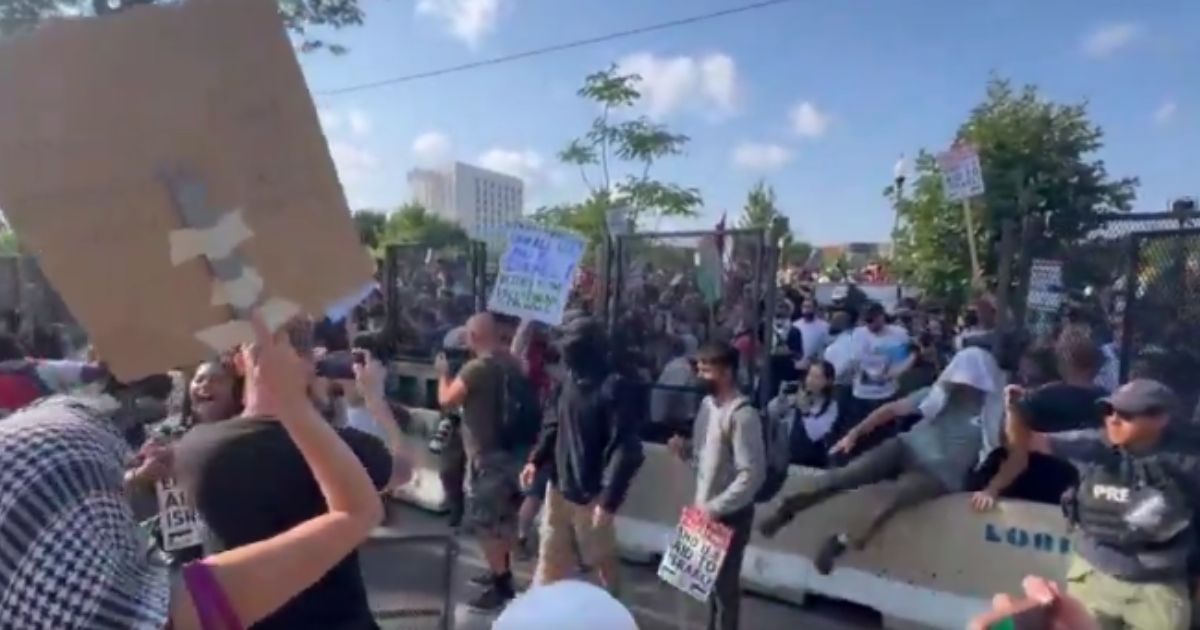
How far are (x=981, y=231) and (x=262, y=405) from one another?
16.9 metres

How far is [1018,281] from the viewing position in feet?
21.0

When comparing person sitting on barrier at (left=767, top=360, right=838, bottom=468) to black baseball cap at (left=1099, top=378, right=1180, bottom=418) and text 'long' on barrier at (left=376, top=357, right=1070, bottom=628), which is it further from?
black baseball cap at (left=1099, top=378, right=1180, bottom=418)

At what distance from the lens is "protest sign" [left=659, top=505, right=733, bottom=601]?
5.30 metres

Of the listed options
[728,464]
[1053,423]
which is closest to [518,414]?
[728,464]

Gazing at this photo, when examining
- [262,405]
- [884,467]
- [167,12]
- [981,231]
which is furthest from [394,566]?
[981,231]

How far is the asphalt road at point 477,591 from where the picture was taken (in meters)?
4.61

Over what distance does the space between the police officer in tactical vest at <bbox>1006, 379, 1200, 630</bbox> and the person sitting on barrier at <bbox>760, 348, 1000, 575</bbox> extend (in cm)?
150

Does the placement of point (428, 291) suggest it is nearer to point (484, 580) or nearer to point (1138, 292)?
point (484, 580)

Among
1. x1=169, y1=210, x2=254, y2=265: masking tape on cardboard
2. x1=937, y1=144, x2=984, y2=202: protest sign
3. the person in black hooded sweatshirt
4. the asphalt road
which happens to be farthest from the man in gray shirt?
x1=937, y1=144, x2=984, y2=202: protest sign

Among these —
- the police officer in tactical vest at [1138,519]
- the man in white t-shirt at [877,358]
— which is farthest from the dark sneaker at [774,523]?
the man in white t-shirt at [877,358]

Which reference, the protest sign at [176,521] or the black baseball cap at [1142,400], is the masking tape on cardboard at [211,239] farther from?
the black baseball cap at [1142,400]

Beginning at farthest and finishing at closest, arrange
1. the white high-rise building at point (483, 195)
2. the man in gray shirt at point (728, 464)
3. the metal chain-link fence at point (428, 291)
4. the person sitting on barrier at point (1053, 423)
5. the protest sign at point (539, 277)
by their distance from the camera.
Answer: the white high-rise building at point (483, 195), the metal chain-link fence at point (428, 291), the protest sign at point (539, 277), the person sitting on barrier at point (1053, 423), the man in gray shirt at point (728, 464)

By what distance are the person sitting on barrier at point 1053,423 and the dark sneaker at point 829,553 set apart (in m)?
0.87

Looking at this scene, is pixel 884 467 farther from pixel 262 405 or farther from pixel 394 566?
pixel 262 405
